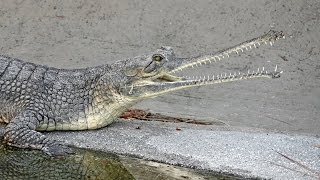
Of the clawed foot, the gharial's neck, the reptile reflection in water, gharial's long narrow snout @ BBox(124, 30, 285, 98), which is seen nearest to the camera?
the reptile reflection in water

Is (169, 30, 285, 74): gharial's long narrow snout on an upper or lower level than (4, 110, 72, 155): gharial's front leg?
upper

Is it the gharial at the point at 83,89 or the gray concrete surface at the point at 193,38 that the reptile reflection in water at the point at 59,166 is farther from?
the gray concrete surface at the point at 193,38

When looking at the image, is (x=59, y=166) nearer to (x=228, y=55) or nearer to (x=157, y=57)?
(x=157, y=57)

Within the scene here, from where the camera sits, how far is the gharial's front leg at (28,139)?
5.03m

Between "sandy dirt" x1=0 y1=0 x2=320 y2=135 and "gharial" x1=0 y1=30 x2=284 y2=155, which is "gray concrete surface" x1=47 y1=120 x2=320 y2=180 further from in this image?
"sandy dirt" x1=0 y1=0 x2=320 y2=135

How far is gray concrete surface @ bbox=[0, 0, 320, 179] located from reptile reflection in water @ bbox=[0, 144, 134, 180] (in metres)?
2.61

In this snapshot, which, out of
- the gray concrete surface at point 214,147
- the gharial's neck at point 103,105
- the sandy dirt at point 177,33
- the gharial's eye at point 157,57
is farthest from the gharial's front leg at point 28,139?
the sandy dirt at point 177,33

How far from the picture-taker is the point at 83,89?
18.9 feet

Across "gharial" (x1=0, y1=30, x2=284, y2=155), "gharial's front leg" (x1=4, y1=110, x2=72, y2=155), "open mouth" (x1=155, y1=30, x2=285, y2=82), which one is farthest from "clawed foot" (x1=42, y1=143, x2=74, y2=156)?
"open mouth" (x1=155, y1=30, x2=285, y2=82)

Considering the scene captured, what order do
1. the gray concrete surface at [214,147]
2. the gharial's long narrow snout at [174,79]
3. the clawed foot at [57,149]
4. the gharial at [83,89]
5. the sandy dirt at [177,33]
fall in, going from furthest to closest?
the sandy dirt at [177,33]
the gharial at [83,89]
the gharial's long narrow snout at [174,79]
the clawed foot at [57,149]
the gray concrete surface at [214,147]

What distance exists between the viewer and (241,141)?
5441 mm

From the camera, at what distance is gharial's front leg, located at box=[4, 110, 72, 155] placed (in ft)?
16.5

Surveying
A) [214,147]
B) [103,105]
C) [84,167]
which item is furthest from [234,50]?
[84,167]

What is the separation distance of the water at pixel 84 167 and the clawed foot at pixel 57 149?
47 millimetres
